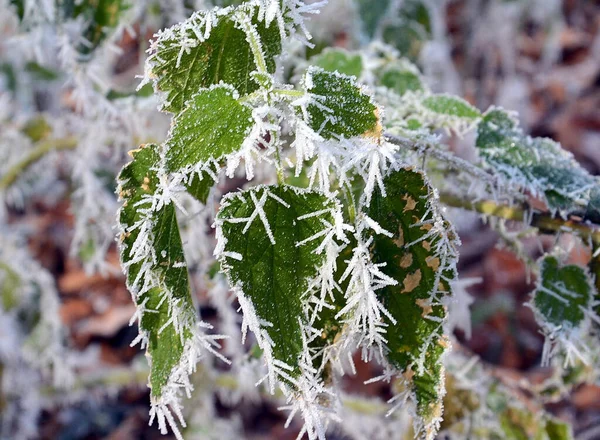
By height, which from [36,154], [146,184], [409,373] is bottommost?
[36,154]

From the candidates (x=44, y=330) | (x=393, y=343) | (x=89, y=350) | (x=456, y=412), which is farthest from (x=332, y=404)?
(x=89, y=350)

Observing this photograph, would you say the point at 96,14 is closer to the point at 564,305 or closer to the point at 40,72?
the point at 40,72

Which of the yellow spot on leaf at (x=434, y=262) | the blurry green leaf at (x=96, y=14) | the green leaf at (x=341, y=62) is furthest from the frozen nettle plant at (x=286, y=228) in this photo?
the blurry green leaf at (x=96, y=14)

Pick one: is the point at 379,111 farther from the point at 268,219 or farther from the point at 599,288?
the point at 599,288

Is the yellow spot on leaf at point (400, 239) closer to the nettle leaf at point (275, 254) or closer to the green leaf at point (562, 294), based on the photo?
the nettle leaf at point (275, 254)

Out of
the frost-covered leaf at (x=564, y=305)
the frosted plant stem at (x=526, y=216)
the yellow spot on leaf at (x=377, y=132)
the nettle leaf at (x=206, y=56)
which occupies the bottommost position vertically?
the frost-covered leaf at (x=564, y=305)

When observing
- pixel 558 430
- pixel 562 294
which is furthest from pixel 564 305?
pixel 558 430
